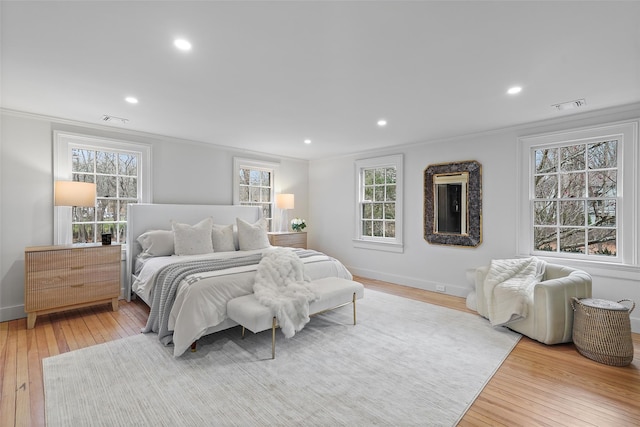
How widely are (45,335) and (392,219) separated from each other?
4.96m

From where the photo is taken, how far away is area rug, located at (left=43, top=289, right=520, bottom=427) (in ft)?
6.34

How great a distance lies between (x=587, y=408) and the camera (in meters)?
2.04

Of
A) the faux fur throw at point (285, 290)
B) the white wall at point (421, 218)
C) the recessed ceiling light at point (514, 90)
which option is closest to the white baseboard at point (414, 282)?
the white wall at point (421, 218)

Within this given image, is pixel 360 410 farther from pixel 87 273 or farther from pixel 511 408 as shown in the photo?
pixel 87 273

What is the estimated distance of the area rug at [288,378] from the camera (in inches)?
76.1

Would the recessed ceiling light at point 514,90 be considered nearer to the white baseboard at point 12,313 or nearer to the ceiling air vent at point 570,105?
the ceiling air vent at point 570,105

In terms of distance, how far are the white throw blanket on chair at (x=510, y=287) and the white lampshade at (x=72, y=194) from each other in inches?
192

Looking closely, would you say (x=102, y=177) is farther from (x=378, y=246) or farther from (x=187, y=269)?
(x=378, y=246)

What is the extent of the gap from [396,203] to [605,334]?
3.22m

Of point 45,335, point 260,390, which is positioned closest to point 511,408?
point 260,390

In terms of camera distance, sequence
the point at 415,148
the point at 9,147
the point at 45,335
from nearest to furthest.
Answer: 1. the point at 45,335
2. the point at 9,147
3. the point at 415,148

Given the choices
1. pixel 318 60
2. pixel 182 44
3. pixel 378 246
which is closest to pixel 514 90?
pixel 318 60

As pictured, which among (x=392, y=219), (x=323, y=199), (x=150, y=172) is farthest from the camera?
(x=323, y=199)

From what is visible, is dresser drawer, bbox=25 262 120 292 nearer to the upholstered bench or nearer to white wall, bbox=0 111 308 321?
white wall, bbox=0 111 308 321
